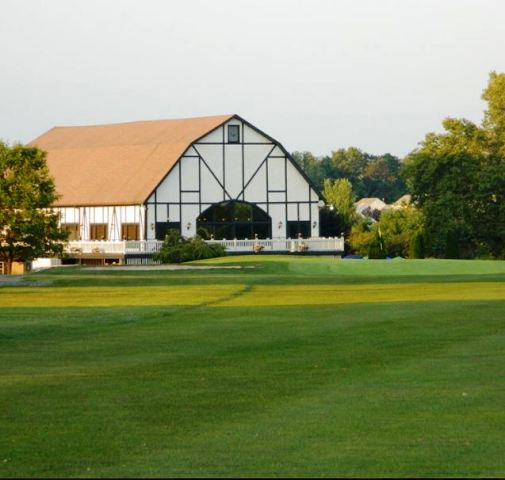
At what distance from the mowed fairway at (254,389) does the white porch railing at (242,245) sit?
4970 cm

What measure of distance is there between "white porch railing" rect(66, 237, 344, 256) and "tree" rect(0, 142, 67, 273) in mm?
20975

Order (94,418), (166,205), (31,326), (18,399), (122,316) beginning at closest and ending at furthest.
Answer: (94,418), (18,399), (31,326), (122,316), (166,205)

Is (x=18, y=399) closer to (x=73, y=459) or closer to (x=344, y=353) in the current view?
(x=73, y=459)

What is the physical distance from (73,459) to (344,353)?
1019 centimetres

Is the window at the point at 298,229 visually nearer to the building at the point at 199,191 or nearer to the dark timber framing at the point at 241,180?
the building at the point at 199,191

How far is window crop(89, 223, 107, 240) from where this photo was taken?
9669cm

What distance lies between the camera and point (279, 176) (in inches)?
3853

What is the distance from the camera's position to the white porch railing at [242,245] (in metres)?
88.3

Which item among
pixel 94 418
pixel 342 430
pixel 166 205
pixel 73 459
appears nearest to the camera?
pixel 73 459

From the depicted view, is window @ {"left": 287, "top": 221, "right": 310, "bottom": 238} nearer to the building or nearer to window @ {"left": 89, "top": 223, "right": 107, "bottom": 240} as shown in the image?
the building

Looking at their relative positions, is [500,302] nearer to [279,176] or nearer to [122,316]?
[122,316]

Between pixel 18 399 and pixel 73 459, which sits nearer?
pixel 73 459

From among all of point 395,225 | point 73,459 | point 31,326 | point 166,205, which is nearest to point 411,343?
point 31,326

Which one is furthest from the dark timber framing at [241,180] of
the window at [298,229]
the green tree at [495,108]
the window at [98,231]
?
the green tree at [495,108]
